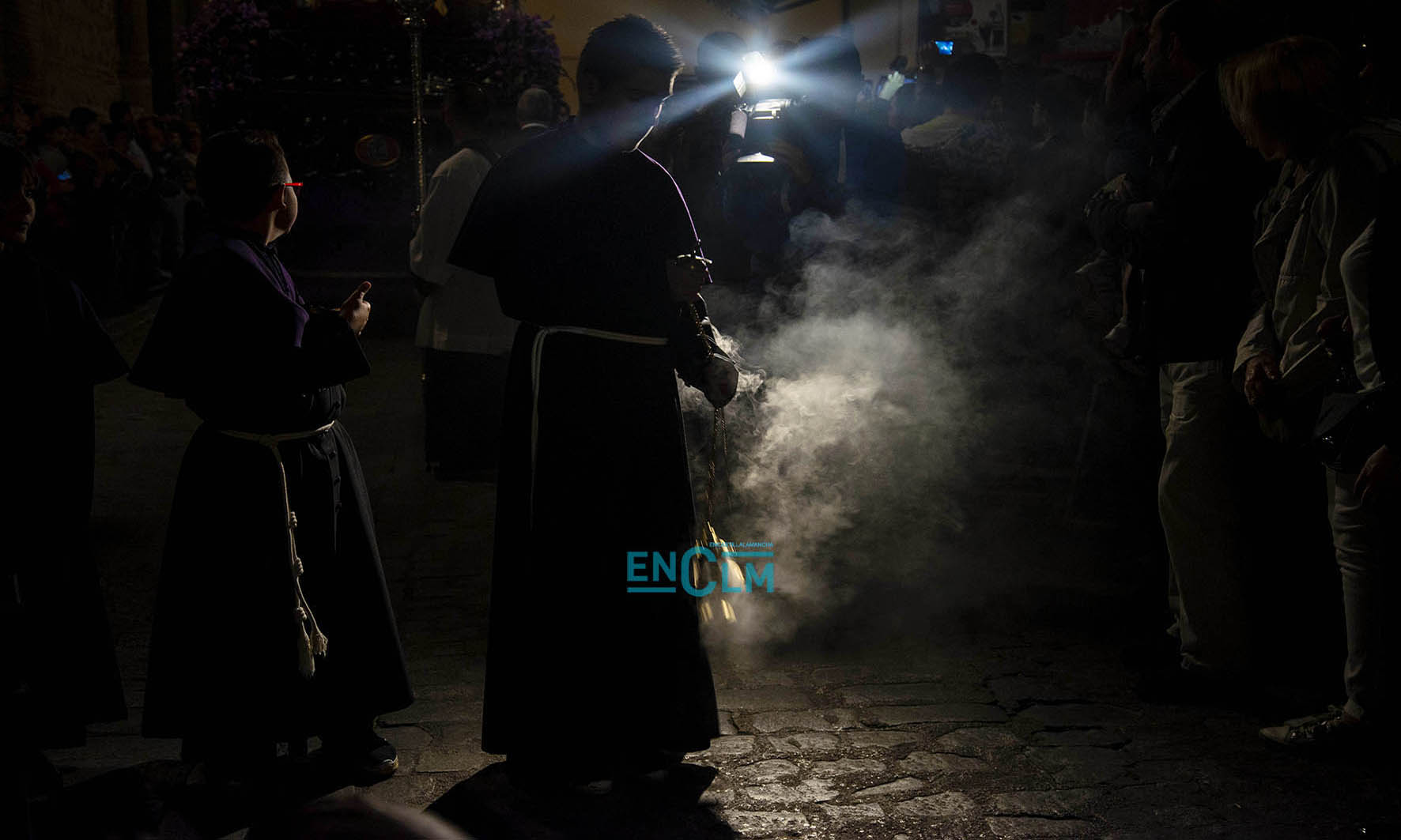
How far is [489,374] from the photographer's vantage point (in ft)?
24.6

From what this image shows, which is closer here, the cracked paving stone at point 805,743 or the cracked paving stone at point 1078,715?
the cracked paving stone at point 805,743

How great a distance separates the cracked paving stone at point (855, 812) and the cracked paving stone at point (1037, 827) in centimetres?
29

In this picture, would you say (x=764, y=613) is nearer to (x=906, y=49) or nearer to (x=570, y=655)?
(x=570, y=655)

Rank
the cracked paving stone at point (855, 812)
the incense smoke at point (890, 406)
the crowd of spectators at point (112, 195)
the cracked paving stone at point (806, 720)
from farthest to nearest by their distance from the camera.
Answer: the crowd of spectators at point (112, 195) → the incense smoke at point (890, 406) → the cracked paving stone at point (806, 720) → the cracked paving stone at point (855, 812)

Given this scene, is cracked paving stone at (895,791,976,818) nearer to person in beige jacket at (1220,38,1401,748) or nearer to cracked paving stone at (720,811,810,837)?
cracked paving stone at (720,811,810,837)

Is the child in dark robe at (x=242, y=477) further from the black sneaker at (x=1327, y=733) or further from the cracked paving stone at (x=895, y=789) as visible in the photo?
the black sneaker at (x=1327, y=733)

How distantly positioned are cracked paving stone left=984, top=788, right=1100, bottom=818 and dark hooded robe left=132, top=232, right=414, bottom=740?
185 cm

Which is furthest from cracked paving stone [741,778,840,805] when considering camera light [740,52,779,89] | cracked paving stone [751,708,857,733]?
camera light [740,52,779,89]

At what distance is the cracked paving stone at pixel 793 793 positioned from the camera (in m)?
3.52

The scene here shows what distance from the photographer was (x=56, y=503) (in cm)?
357

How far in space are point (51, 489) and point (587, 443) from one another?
1.45 meters

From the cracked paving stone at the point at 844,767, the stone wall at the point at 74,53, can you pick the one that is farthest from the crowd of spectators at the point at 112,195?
the cracked paving stone at the point at 844,767

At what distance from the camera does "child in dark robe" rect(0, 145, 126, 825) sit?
346 centimetres

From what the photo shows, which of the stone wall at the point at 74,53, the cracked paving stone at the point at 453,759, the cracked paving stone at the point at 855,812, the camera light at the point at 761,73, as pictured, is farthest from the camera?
the stone wall at the point at 74,53
